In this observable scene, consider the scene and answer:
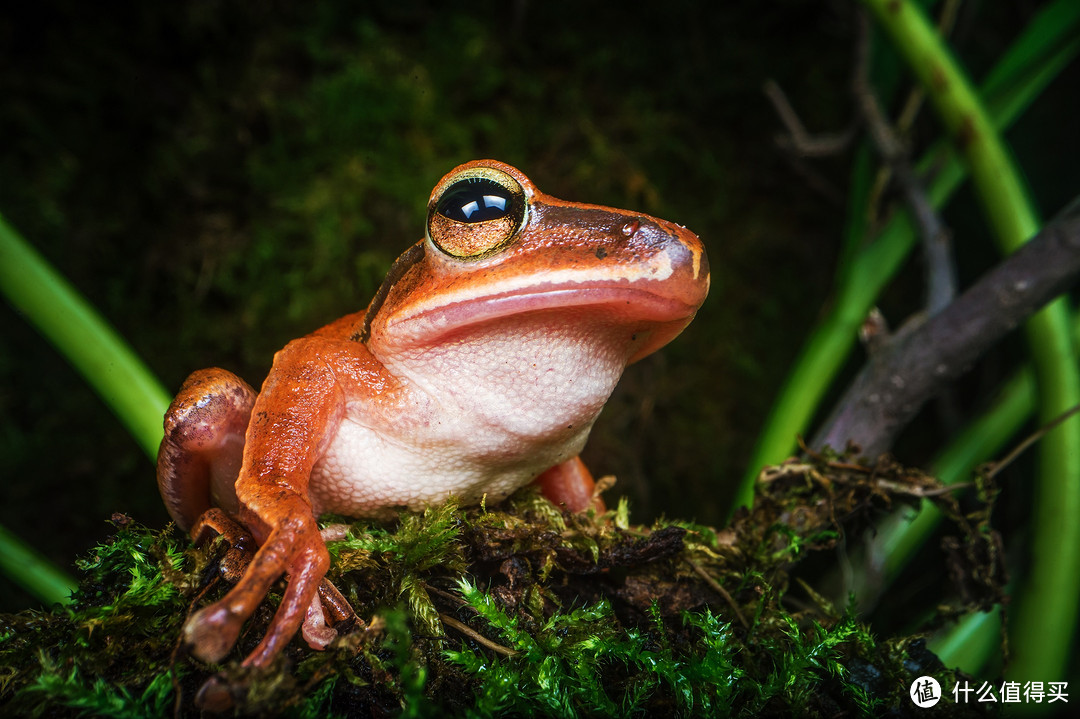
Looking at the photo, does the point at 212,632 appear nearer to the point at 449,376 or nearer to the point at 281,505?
the point at 281,505

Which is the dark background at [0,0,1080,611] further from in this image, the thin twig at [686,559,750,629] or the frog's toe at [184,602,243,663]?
the frog's toe at [184,602,243,663]

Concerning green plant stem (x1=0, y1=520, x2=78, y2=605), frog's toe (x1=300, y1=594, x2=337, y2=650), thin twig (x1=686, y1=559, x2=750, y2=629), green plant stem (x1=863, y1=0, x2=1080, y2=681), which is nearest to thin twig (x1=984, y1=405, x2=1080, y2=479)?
green plant stem (x1=863, y1=0, x2=1080, y2=681)

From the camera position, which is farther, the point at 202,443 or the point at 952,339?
the point at 952,339

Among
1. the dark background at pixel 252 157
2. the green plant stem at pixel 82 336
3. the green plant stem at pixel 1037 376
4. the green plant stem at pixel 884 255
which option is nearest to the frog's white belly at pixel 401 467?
the green plant stem at pixel 82 336

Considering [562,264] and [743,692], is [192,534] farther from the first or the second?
[743,692]

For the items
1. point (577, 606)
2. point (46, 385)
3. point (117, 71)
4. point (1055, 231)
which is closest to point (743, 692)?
point (577, 606)

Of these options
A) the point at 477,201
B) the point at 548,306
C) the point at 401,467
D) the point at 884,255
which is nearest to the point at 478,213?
the point at 477,201
